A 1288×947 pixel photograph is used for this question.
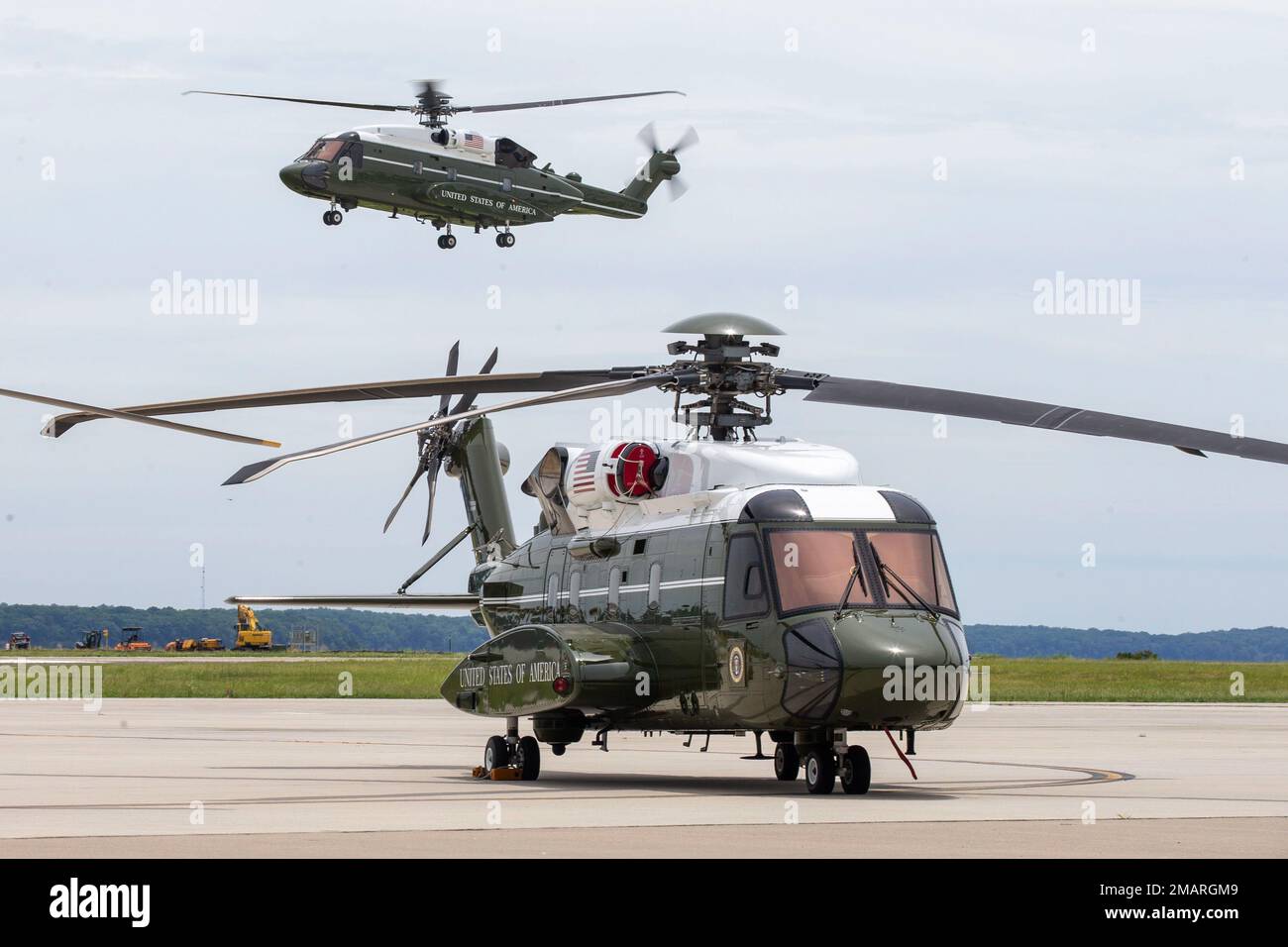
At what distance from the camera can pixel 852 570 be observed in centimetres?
1912

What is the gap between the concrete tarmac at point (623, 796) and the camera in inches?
551

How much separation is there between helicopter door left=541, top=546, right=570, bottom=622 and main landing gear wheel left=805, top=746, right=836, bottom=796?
15.4ft

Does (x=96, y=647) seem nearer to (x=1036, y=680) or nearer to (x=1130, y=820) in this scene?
(x=1036, y=680)

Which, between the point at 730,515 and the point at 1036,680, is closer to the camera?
the point at 730,515

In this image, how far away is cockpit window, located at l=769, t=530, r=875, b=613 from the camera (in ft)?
62.3

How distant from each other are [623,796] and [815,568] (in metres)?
3.20

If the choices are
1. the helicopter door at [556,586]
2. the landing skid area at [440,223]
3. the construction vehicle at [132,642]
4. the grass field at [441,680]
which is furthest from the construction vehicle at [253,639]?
the helicopter door at [556,586]

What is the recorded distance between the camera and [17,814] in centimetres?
1644

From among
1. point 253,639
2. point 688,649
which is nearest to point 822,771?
point 688,649

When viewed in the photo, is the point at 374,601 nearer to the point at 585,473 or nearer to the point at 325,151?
the point at 585,473

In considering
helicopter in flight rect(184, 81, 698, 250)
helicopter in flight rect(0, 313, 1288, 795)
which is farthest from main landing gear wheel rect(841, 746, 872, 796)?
helicopter in flight rect(184, 81, 698, 250)

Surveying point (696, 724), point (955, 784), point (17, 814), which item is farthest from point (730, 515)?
point (17, 814)
